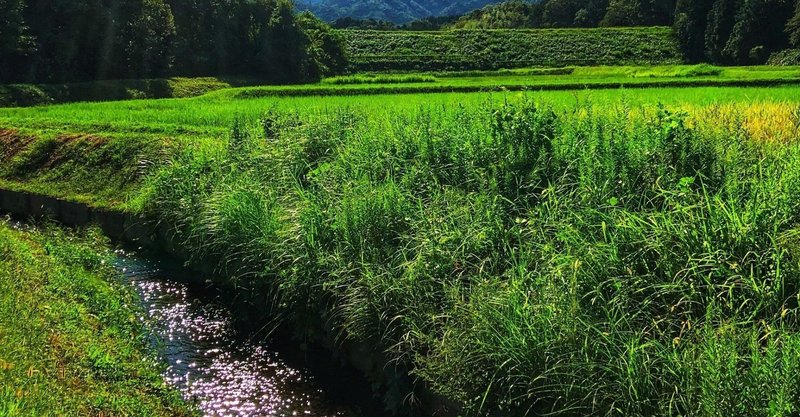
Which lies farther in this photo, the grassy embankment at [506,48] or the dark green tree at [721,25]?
the grassy embankment at [506,48]

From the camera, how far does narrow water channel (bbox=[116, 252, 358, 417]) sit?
6203 millimetres

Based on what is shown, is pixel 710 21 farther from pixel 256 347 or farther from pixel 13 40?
pixel 256 347

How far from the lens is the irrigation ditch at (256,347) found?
6.13 m

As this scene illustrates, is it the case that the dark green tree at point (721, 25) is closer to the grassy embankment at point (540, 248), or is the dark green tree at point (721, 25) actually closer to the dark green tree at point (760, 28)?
the dark green tree at point (760, 28)

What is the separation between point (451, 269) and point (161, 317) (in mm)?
4272

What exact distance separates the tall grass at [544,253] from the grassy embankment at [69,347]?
1660 mm

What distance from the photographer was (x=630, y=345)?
447 centimetres

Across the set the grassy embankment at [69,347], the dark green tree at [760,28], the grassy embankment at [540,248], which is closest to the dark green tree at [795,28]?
the dark green tree at [760,28]

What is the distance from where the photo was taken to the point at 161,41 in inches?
1681

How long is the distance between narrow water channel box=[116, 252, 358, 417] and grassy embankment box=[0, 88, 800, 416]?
61 cm

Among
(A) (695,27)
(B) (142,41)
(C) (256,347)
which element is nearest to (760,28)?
(A) (695,27)

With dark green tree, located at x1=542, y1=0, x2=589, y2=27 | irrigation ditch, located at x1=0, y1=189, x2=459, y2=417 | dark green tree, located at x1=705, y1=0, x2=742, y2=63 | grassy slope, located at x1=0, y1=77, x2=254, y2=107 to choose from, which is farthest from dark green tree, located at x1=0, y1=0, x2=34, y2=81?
dark green tree, located at x1=542, y1=0, x2=589, y2=27

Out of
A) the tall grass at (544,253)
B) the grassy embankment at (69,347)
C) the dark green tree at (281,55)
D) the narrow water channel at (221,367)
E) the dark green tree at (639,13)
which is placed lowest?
the narrow water channel at (221,367)

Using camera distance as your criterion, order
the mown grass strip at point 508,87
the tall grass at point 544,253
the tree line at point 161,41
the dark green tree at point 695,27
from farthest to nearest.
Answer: the dark green tree at point 695,27, the tree line at point 161,41, the mown grass strip at point 508,87, the tall grass at point 544,253
